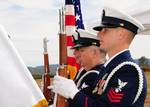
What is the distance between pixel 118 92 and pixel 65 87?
1.66 ft

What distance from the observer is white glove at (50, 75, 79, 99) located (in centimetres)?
376

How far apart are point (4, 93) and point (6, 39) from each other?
342 mm

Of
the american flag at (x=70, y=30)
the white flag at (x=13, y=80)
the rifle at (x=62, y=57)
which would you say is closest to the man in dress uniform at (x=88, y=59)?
the rifle at (x=62, y=57)

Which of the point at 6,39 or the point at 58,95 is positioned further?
the point at 58,95

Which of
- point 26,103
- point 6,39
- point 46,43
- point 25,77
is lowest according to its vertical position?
point 46,43

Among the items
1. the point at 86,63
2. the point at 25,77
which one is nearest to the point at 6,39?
the point at 25,77

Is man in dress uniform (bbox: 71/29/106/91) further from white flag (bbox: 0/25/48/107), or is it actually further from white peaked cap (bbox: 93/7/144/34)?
white flag (bbox: 0/25/48/107)

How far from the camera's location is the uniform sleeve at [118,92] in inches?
138

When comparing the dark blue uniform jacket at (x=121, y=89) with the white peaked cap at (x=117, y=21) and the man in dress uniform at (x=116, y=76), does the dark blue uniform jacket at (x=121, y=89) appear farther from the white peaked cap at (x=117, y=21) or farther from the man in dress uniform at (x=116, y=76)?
the white peaked cap at (x=117, y=21)

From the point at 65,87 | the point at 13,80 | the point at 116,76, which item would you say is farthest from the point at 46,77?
the point at 13,80

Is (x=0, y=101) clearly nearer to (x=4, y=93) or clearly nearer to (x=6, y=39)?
(x=4, y=93)

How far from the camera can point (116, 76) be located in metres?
3.65

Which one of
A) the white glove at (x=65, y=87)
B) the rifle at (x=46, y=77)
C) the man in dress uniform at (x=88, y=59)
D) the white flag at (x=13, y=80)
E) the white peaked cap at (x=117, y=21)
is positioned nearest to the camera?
the white flag at (x=13, y=80)

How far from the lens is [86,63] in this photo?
510 centimetres
